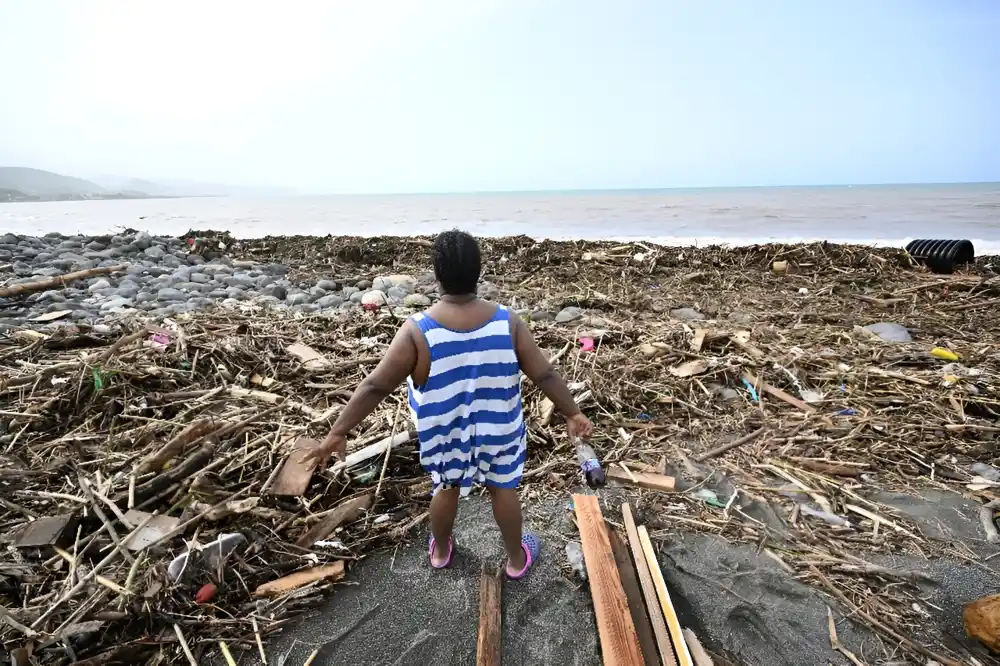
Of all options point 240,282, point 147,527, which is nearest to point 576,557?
point 147,527

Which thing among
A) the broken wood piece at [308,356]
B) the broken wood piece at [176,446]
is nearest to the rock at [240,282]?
the broken wood piece at [308,356]

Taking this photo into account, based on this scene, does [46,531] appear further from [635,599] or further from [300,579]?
[635,599]

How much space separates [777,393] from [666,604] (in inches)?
111

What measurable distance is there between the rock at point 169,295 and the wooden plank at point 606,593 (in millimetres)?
7709

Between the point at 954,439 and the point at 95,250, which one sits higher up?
the point at 95,250

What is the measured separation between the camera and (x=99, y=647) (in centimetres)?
198

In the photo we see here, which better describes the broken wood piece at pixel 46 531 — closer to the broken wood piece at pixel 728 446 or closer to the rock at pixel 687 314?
the broken wood piece at pixel 728 446

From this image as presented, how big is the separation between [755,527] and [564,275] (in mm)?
7602

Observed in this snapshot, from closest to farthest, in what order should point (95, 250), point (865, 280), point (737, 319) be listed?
point (737, 319) → point (865, 280) → point (95, 250)

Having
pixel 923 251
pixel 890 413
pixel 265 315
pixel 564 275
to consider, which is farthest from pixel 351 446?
pixel 923 251

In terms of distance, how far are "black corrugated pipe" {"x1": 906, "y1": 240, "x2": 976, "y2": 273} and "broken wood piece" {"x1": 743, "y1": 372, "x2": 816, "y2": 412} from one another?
8.12 meters

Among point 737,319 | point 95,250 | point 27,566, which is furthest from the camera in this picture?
point 95,250

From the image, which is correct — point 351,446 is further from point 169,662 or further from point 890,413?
point 890,413

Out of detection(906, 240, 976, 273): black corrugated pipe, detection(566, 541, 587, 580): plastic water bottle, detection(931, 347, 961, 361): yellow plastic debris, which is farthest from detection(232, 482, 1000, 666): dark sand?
detection(906, 240, 976, 273): black corrugated pipe
